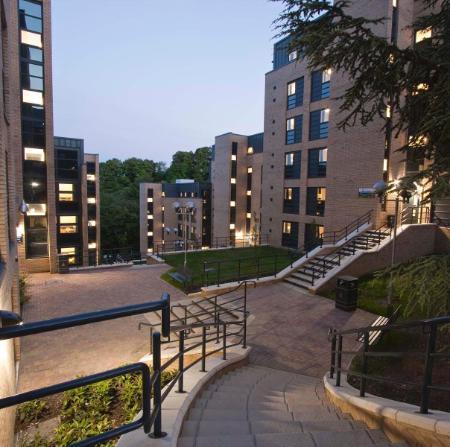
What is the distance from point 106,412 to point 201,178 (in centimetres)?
9491

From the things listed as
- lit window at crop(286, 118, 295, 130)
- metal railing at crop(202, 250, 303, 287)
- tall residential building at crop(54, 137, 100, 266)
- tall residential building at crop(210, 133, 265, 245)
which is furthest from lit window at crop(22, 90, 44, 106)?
tall residential building at crop(210, 133, 265, 245)

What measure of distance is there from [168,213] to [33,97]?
125ft

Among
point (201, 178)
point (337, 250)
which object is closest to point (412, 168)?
point (337, 250)

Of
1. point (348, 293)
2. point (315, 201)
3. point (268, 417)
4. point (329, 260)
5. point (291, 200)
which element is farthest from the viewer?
point (291, 200)

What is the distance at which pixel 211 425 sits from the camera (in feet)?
10.9

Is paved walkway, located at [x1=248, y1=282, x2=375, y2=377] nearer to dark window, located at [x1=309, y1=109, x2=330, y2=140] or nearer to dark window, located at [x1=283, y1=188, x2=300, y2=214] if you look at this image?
dark window, located at [x1=283, y1=188, x2=300, y2=214]

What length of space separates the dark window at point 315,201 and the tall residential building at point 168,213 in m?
28.8

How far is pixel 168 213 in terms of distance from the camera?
58125mm

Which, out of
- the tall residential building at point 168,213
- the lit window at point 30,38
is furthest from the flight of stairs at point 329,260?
the tall residential building at point 168,213

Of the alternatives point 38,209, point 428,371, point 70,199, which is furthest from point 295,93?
point 70,199

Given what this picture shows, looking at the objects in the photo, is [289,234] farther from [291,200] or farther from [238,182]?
[238,182]

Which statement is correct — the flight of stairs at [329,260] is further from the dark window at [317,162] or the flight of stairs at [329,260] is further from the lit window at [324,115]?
the lit window at [324,115]

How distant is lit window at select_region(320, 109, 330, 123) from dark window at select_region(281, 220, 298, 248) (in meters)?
8.69

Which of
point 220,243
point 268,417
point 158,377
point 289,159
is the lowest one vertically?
point 220,243
